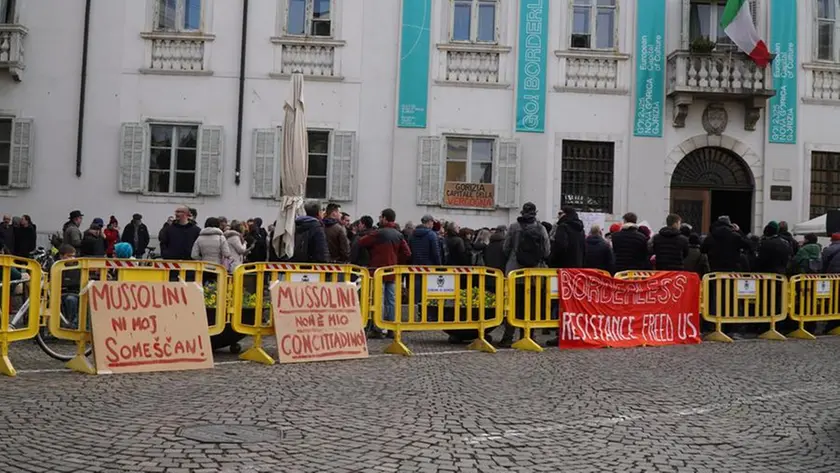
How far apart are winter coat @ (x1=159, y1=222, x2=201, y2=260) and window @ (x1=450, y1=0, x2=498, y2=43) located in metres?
11.1

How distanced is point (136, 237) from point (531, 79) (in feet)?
32.8

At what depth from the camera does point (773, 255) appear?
15.9 m

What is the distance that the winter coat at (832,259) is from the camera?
1692 centimetres

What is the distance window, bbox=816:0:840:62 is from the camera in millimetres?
23731

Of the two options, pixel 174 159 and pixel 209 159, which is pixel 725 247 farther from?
pixel 174 159

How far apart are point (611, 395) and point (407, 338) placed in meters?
5.41

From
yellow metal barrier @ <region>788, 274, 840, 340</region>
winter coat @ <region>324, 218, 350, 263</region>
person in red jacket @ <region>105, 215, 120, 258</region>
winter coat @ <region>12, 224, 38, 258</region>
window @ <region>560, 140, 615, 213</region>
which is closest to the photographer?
winter coat @ <region>324, 218, 350, 263</region>

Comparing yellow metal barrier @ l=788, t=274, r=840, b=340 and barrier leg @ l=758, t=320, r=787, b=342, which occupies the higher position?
yellow metal barrier @ l=788, t=274, r=840, b=340

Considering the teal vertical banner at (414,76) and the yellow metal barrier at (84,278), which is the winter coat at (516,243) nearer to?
the yellow metal barrier at (84,278)

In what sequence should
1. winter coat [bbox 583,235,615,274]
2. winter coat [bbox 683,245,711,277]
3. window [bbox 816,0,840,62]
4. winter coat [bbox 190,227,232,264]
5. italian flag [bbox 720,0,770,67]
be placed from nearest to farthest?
1. winter coat [bbox 190,227,232,264]
2. winter coat [bbox 583,235,615,274]
3. winter coat [bbox 683,245,711,277]
4. italian flag [bbox 720,0,770,67]
5. window [bbox 816,0,840,62]

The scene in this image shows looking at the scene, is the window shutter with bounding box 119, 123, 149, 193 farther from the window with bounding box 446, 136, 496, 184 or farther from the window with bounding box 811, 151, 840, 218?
the window with bounding box 811, 151, 840, 218

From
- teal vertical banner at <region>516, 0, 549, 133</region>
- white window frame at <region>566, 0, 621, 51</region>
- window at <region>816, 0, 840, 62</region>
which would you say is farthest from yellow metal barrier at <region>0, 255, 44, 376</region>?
window at <region>816, 0, 840, 62</region>

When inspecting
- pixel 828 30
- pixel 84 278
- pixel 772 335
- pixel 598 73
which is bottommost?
pixel 772 335

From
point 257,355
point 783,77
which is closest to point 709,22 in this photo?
point 783,77
